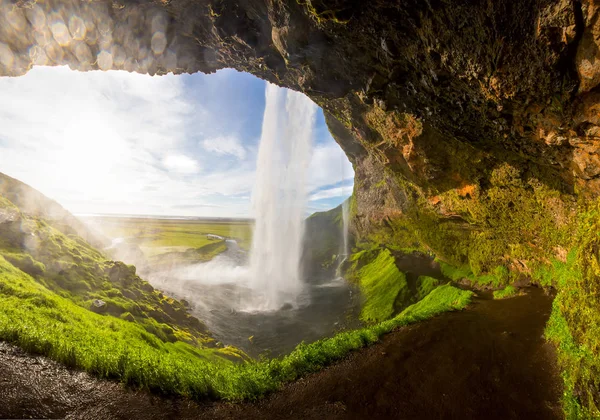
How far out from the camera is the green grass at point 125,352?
7160 millimetres

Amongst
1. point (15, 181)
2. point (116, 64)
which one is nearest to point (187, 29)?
point (116, 64)

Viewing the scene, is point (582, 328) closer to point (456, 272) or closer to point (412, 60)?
point (412, 60)

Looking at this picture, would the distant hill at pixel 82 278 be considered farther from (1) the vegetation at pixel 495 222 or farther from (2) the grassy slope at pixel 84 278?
(1) the vegetation at pixel 495 222

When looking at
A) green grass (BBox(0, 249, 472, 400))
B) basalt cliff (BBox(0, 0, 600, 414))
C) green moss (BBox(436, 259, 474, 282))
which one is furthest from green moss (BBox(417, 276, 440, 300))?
green grass (BBox(0, 249, 472, 400))

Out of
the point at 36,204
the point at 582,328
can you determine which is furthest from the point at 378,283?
the point at 36,204

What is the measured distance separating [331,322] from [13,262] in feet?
69.4

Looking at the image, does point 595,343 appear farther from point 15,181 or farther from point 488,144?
point 15,181

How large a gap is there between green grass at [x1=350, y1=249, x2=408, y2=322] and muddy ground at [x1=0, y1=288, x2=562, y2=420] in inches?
453

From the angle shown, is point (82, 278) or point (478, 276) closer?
point (82, 278)

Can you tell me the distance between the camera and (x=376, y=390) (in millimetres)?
7590

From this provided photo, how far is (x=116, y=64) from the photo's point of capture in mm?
14938

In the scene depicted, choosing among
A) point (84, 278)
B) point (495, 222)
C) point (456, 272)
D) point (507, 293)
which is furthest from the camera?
point (456, 272)

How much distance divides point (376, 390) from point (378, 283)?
20111mm

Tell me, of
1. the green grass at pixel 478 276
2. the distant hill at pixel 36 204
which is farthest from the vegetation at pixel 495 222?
the distant hill at pixel 36 204
